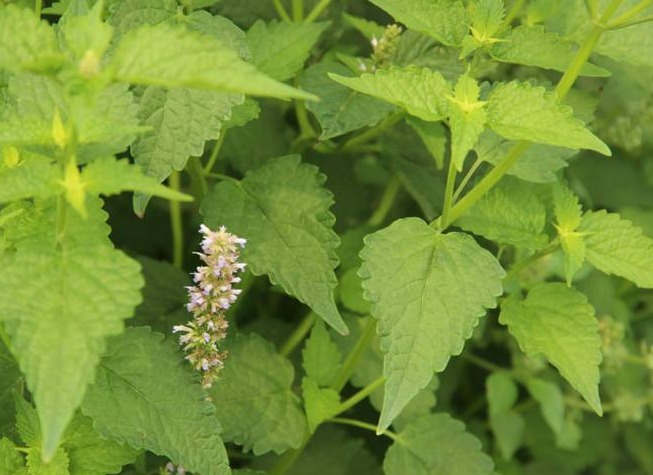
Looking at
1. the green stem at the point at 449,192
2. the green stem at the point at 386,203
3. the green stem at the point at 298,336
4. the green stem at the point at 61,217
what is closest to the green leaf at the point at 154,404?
the green stem at the point at 61,217

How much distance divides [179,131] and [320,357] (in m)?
0.47

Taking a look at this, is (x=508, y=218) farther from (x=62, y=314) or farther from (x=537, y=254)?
(x=62, y=314)

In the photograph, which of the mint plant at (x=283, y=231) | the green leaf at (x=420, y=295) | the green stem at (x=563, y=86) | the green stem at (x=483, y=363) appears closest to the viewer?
the mint plant at (x=283, y=231)

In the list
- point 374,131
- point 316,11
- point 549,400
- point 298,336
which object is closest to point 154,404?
point 298,336

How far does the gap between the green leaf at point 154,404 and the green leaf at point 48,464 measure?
0.25ft

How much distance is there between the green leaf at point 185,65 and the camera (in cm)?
100

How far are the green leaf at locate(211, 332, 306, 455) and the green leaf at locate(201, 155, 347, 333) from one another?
0.21m

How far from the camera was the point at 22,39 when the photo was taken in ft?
3.73

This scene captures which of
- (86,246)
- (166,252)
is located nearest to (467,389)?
(166,252)

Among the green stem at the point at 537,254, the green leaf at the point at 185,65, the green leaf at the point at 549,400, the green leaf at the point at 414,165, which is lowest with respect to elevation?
the green leaf at the point at 549,400

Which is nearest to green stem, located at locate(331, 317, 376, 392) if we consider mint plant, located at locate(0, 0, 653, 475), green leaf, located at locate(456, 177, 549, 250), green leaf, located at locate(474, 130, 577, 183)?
mint plant, located at locate(0, 0, 653, 475)

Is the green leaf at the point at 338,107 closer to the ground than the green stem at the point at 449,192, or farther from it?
closer to the ground

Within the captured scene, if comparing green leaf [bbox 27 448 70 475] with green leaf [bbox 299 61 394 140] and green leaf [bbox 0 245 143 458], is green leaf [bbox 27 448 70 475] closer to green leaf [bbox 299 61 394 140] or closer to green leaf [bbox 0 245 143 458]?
green leaf [bbox 0 245 143 458]

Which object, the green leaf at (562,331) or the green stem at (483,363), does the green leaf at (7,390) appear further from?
the green stem at (483,363)
